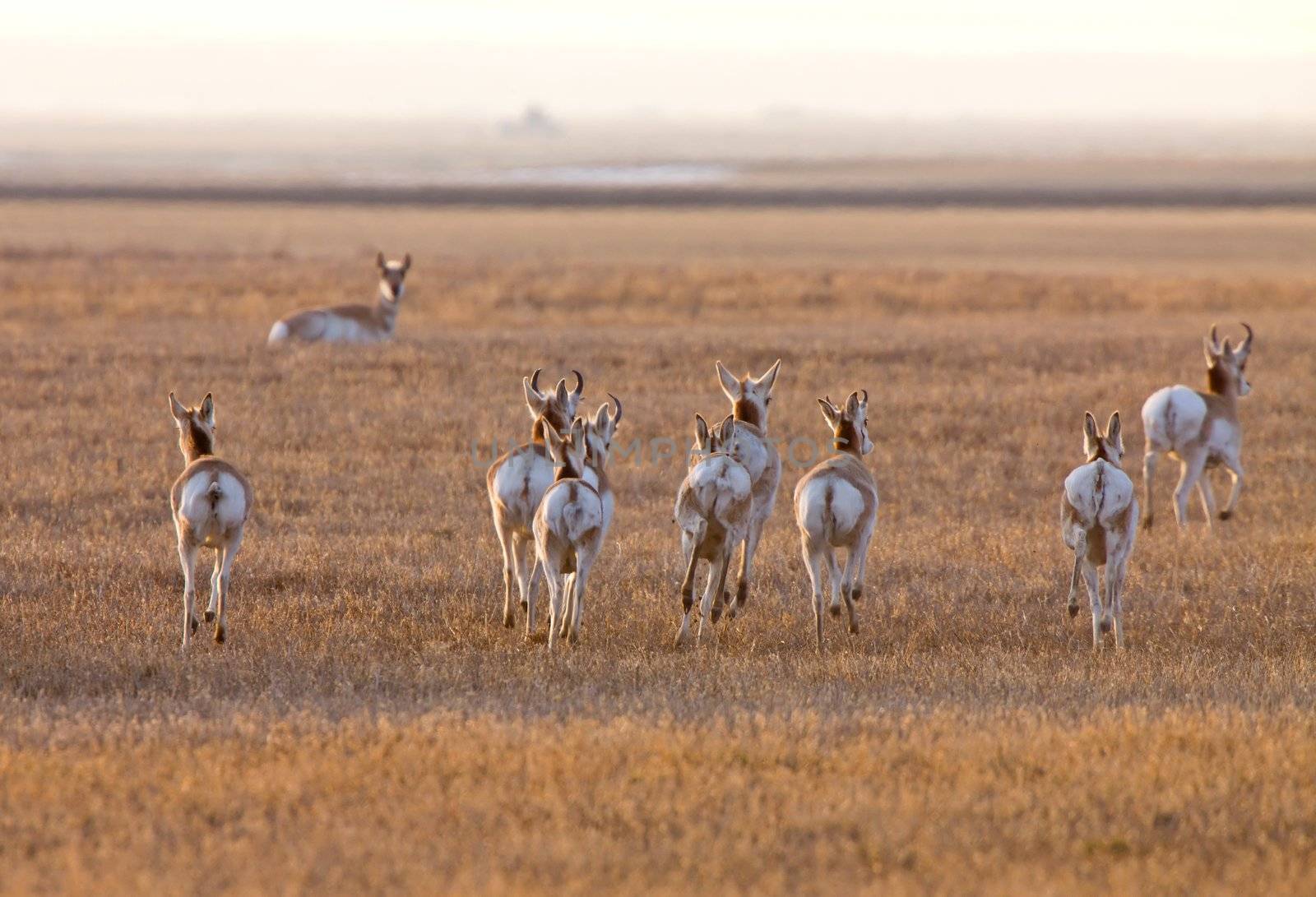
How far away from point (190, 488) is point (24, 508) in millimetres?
6164

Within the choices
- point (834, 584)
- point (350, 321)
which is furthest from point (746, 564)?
point (350, 321)

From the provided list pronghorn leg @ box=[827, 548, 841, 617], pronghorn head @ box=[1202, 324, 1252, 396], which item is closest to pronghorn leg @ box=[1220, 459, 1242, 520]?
pronghorn head @ box=[1202, 324, 1252, 396]

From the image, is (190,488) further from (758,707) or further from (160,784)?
(758,707)

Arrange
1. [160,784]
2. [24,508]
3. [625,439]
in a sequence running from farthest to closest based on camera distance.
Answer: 1. [625,439]
2. [24,508]
3. [160,784]

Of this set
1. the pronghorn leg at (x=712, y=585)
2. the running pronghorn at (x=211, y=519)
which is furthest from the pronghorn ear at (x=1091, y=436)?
the running pronghorn at (x=211, y=519)

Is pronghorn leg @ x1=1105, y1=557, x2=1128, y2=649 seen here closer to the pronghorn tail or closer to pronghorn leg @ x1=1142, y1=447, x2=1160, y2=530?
pronghorn leg @ x1=1142, y1=447, x2=1160, y2=530

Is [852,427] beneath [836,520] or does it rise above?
above

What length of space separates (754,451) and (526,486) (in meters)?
1.93

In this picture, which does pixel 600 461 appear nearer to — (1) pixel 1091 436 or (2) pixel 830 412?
(2) pixel 830 412

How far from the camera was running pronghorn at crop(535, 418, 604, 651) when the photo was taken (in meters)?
10.6

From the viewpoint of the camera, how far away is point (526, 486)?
11.4m

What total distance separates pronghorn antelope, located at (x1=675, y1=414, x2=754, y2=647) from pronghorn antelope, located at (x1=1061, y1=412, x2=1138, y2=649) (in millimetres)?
2257

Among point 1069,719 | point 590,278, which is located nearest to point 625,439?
point 1069,719

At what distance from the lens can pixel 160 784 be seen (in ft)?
25.5
